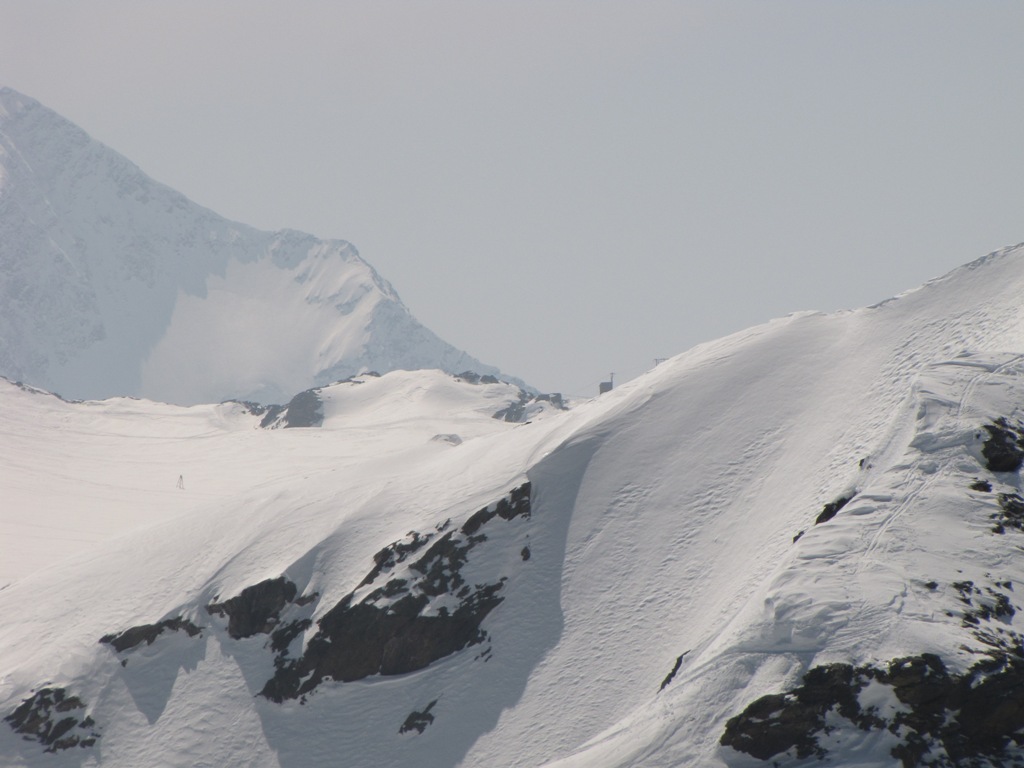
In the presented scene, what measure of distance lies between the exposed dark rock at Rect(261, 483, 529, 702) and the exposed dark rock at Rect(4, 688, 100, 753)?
21.3ft

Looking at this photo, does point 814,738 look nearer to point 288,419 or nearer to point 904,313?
point 904,313

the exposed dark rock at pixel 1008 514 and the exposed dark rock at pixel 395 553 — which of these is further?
the exposed dark rock at pixel 395 553

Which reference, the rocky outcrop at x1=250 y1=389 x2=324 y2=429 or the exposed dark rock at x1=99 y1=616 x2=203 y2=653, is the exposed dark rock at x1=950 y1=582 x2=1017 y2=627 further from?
the rocky outcrop at x1=250 y1=389 x2=324 y2=429

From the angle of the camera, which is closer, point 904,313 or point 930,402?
point 930,402

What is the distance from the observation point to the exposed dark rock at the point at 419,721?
1326 inches

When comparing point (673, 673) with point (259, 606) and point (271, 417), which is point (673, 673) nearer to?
point (259, 606)

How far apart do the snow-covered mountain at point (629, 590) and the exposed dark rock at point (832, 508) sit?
0.19ft

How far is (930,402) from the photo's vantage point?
1133 inches

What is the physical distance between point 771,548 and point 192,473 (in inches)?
3165

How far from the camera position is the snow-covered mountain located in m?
22.0

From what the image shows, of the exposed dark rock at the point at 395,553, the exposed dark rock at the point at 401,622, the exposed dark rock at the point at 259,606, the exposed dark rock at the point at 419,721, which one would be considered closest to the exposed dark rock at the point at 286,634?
the exposed dark rock at the point at 401,622

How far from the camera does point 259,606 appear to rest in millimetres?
39562

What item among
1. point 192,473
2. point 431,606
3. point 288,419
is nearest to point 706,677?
point 431,606

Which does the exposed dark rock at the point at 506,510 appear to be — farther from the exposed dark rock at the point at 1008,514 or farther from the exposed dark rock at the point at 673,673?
the exposed dark rock at the point at 1008,514
